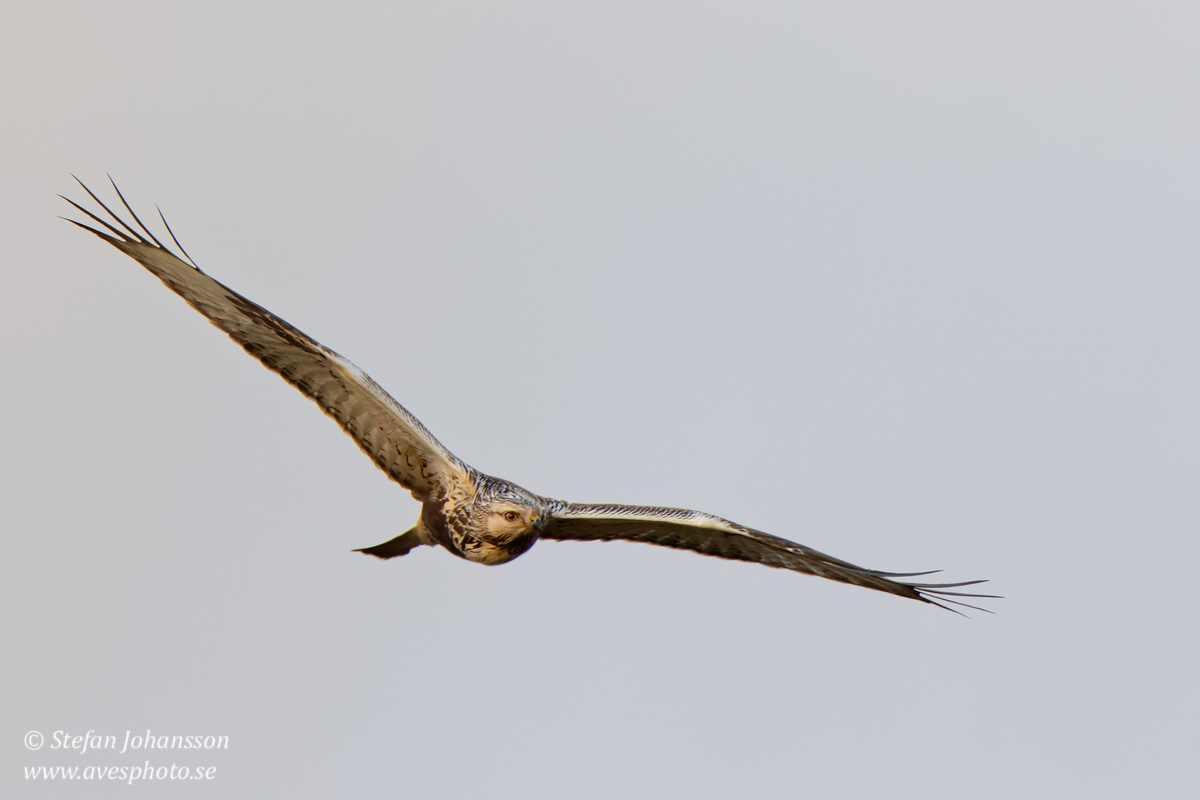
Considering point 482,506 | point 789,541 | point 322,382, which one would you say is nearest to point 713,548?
point 789,541

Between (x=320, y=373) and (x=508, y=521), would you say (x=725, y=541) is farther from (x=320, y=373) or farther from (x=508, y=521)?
(x=320, y=373)

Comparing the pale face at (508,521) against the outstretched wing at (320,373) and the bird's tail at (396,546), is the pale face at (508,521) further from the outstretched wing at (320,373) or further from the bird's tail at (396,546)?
the bird's tail at (396,546)

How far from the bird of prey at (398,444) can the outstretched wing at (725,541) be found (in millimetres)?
26

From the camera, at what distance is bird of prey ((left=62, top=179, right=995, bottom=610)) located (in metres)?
9.15

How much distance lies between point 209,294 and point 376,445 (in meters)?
1.64

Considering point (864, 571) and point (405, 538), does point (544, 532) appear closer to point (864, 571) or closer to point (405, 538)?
point (405, 538)

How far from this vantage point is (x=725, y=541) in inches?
424

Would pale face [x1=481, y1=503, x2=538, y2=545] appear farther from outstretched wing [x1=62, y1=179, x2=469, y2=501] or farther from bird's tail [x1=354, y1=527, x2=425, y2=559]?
bird's tail [x1=354, y1=527, x2=425, y2=559]

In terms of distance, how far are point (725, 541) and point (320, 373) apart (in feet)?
11.9

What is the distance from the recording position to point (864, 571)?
10641mm

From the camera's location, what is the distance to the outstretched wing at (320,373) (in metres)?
9.09

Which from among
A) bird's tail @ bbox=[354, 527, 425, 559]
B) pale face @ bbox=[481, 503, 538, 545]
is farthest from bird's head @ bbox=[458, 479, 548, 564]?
bird's tail @ bbox=[354, 527, 425, 559]

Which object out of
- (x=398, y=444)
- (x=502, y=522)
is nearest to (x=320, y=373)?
(x=398, y=444)

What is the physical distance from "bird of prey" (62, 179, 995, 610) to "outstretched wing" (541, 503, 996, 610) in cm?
3
